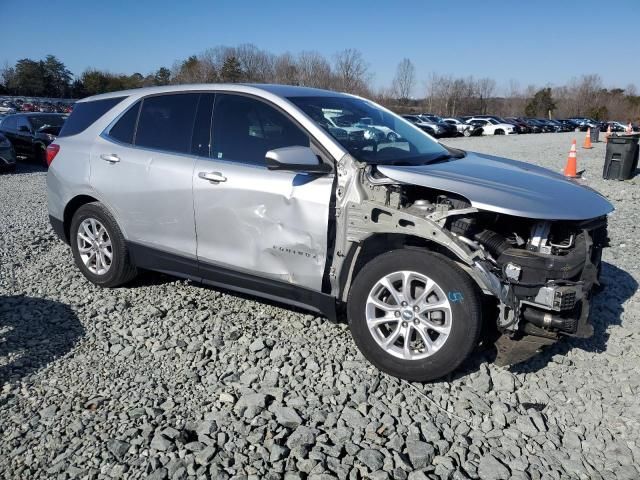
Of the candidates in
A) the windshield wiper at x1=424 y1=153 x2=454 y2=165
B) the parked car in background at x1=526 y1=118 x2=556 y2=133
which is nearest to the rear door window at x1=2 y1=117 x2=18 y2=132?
the windshield wiper at x1=424 y1=153 x2=454 y2=165

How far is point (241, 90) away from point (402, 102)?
78196 mm

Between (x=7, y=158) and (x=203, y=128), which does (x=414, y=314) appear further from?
(x=7, y=158)

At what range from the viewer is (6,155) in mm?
14016

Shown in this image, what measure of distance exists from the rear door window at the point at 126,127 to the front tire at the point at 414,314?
2.49 m

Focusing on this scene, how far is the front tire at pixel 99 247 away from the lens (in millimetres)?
4727

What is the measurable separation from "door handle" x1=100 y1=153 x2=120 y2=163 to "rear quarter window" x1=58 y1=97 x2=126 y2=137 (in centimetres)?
48

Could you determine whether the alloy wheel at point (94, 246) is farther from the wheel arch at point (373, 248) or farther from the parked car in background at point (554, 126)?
the parked car in background at point (554, 126)

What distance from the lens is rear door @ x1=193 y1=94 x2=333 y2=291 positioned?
3648 millimetres

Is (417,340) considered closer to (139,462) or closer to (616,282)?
(139,462)

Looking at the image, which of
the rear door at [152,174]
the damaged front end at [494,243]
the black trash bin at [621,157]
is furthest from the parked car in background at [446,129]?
the damaged front end at [494,243]

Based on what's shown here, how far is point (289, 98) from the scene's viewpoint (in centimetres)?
402

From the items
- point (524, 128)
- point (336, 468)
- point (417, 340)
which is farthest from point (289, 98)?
point (524, 128)

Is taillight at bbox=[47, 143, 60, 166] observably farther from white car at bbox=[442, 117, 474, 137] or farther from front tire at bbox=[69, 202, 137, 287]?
white car at bbox=[442, 117, 474, 137]

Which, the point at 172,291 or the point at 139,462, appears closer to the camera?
the point at 139,462
